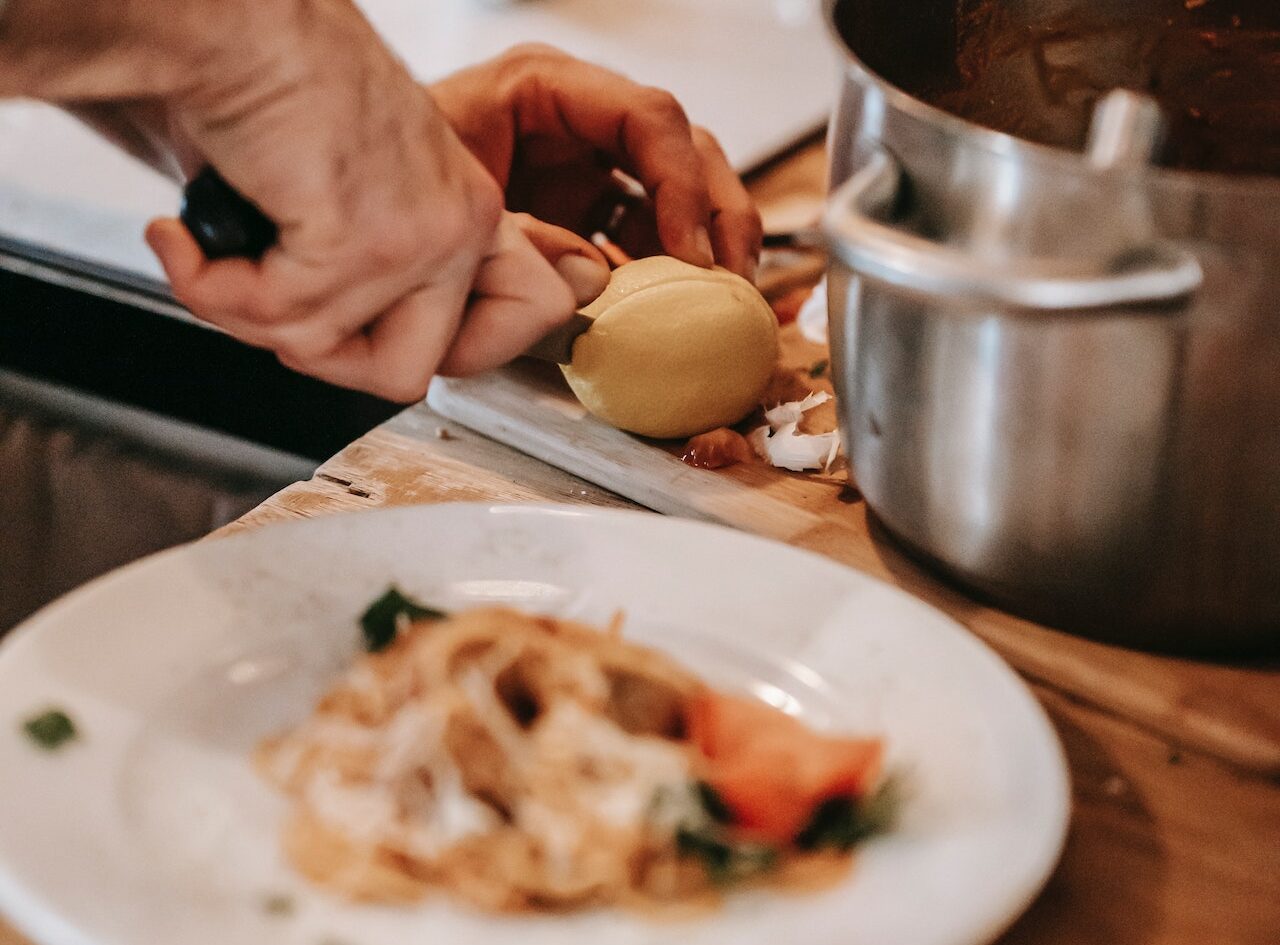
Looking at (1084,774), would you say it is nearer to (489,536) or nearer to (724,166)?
(489,536)

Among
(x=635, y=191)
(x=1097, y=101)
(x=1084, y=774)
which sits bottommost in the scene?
(x=1084, y=774)

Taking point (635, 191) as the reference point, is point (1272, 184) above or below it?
above

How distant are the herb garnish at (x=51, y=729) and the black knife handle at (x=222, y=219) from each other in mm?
240

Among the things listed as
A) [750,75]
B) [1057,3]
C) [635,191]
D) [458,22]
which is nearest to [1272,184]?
[1057,3]

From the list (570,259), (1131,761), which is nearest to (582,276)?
(570,259)

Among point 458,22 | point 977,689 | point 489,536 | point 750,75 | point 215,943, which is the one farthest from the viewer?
point 458,22

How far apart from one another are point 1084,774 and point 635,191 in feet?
2.11

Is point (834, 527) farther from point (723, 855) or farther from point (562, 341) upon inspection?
point (723, 855)

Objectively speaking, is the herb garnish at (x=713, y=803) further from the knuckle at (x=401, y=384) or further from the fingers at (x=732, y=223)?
the fingers at (x=732, y=223)

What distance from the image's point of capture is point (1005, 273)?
47 centimetres

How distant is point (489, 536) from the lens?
0.69 m

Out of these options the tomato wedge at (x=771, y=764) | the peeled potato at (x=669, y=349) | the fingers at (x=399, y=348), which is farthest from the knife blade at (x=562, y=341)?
the tomato wedge at (x=771, y=764)

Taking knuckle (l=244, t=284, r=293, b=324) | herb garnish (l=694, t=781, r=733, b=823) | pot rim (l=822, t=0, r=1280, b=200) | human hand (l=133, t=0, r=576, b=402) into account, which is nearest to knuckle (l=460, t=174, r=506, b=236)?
human hand (l=133, t=0, r=576, b=402)

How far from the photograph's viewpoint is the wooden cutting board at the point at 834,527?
2.12 feet
